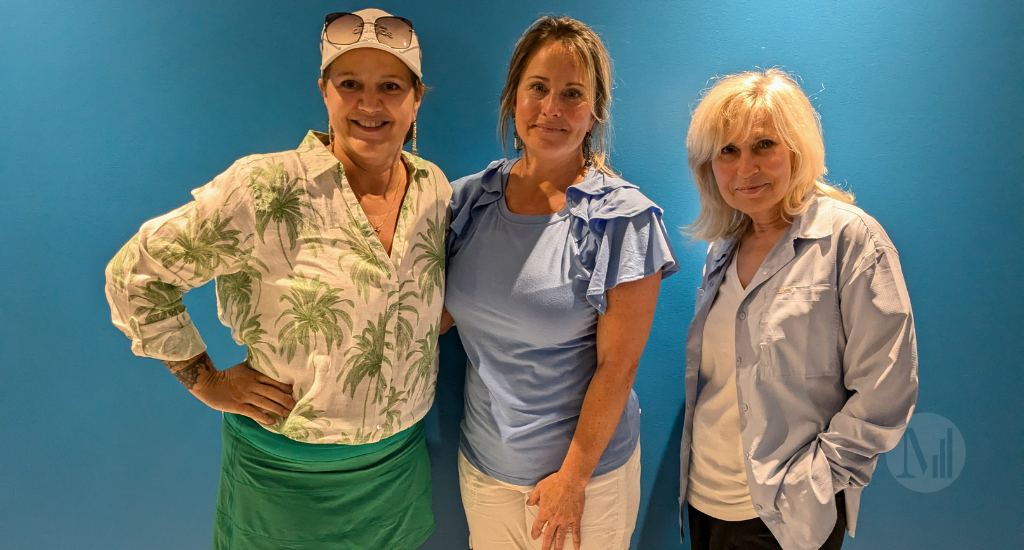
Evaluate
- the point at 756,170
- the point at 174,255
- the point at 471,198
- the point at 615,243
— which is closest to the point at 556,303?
the point at 615,243

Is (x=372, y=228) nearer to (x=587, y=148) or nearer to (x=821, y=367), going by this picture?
(x=587, y=148)

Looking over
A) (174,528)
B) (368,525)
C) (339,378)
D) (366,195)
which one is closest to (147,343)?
(339,378)

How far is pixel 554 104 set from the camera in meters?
1.57

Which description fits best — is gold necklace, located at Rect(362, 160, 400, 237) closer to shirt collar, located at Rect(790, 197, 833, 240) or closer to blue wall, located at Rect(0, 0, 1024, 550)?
blue wall, located at Rect(0, 0, 1024, 550)

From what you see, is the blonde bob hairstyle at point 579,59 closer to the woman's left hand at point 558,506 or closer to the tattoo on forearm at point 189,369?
the woman's left hand at point 558,506

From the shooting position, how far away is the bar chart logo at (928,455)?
1.97 metres

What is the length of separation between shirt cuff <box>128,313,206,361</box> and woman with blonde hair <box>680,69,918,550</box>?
1.37 metres

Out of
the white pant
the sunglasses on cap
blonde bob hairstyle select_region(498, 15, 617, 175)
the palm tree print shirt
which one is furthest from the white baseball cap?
the white pant

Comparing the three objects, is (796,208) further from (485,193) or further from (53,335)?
(53,335)

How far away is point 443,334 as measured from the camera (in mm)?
1950

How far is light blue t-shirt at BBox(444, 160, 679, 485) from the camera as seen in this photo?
1509mm

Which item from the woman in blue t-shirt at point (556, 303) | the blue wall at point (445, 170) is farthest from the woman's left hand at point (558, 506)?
the blue wall at point (445, 170)

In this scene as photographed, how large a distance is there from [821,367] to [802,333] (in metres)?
0.10

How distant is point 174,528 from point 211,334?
690mm
